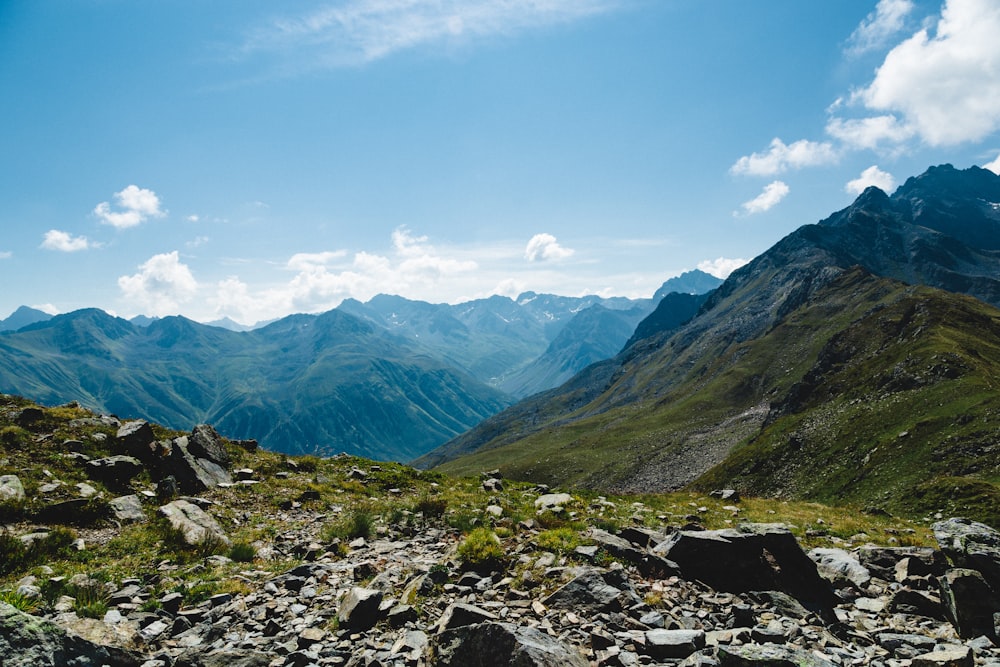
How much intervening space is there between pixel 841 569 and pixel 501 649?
10447 millimetres

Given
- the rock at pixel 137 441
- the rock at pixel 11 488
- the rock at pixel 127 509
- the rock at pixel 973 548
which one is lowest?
the rock at pixel 973 548

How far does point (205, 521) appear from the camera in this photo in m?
17.3

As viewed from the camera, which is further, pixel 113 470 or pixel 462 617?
pixel 113 470

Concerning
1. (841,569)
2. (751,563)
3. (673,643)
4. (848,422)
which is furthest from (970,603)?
(848,422)

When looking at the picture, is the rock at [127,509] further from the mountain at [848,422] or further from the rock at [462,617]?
the mountain at [848,422]

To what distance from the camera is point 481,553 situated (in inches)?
500

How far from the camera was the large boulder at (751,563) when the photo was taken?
11.5 metres

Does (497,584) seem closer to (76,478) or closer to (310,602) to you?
(310,602)

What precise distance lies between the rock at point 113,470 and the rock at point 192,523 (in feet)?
14.5

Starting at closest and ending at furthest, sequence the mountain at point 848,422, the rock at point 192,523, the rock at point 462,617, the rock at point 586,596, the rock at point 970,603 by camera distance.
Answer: the rock at point 462,617 → the rock at point 970,603 → the rock at point 586,596 → the rock at point 192,523 → the mountain at point 848,422

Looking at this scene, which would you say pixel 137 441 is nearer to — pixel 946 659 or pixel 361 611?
pixel 361 611

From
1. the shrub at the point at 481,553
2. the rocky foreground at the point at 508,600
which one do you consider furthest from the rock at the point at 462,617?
the shrub at the point at 481,553

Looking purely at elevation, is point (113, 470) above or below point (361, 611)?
above

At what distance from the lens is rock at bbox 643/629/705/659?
830cm
